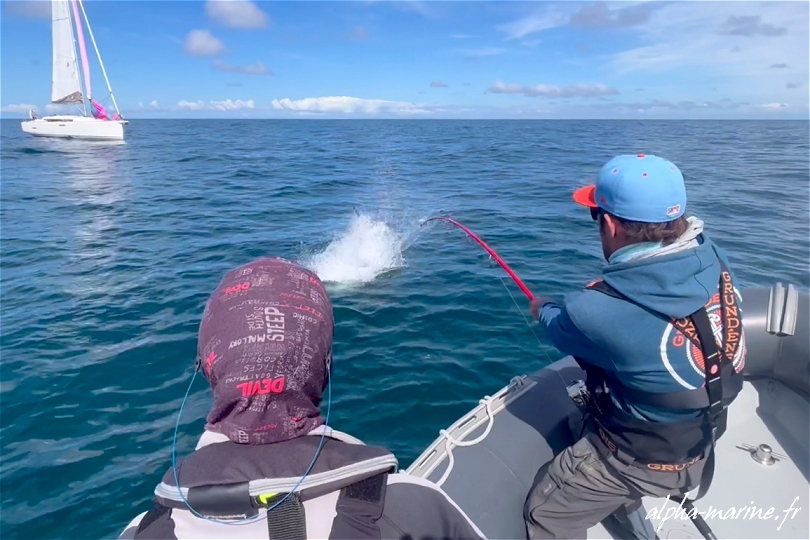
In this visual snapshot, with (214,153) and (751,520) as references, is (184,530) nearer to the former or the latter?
(751,520)

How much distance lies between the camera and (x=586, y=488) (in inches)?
122

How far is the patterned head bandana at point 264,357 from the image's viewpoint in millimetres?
1466

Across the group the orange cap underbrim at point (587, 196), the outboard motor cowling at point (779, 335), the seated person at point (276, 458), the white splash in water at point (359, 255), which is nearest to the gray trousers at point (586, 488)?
the orange cap underbrim at point (587, 196)

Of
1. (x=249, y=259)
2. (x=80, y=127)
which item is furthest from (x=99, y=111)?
(x=249, y=259)

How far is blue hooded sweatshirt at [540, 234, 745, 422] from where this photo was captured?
2.46m

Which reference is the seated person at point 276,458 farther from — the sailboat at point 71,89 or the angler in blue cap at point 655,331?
the sailboat at point 71,89

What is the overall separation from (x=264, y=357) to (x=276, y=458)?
0.93 ft

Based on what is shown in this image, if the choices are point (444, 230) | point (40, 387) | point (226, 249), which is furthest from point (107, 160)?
point (40, 387)

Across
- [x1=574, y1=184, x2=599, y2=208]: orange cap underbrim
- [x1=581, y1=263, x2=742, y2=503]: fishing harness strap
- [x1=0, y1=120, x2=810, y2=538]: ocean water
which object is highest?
[x1=574, y1=184, x2=599, y2=208]: orange cap underbrim

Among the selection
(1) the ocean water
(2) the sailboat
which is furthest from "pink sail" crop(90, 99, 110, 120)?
(1) the ocean water

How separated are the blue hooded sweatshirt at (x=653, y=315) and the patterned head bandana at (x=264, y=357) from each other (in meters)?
1.54

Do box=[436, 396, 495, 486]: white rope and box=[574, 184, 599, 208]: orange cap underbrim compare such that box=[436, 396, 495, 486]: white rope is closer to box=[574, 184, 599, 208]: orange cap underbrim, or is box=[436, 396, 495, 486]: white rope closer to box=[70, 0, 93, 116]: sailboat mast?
box=[574, 184, 599, 208]: orange cap underbrim

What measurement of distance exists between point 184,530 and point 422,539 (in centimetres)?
65

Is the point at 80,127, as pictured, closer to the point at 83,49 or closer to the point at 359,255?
the point at 83,49
